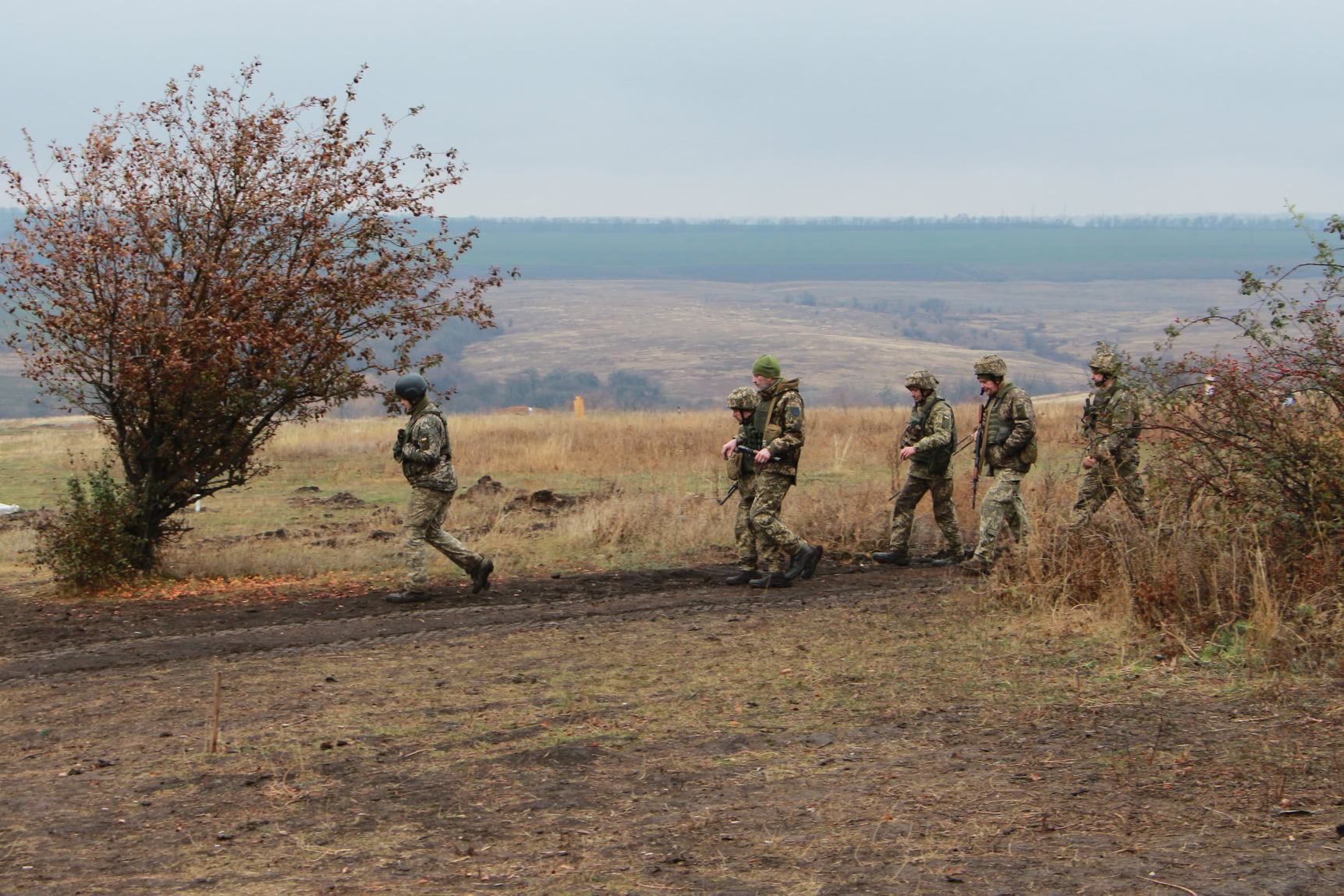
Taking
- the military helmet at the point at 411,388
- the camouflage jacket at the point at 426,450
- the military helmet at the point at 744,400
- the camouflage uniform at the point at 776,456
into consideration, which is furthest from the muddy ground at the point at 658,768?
Result: the military helmet at the point at 744,400

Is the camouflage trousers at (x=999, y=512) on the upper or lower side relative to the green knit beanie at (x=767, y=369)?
lower

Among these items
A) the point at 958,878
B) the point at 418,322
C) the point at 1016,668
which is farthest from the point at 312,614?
the point at 958,878

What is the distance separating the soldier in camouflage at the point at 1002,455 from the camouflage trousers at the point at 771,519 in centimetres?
137

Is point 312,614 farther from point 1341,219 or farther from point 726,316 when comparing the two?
point 726,316

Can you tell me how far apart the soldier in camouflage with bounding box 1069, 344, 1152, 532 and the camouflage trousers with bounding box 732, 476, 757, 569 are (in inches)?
94.2

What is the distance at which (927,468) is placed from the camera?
12.0 metres

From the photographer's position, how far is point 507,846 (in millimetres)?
5289

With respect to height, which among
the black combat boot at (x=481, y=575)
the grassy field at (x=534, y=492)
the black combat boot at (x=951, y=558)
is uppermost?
the black combat boot at (x=481, y=575)

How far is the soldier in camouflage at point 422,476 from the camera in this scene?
414 inches

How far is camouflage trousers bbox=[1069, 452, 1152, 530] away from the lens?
10.3 meters

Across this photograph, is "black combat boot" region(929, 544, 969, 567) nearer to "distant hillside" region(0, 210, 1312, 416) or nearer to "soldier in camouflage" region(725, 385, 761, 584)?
"soldier in camouflage" region(725, 385, 761, 584)

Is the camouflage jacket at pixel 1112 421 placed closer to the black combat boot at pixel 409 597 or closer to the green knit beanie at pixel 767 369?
the green knit beanie at pixel 767 369

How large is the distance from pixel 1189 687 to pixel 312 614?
6082 millimetres

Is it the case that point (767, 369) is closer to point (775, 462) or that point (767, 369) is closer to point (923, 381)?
point (775, 462)
